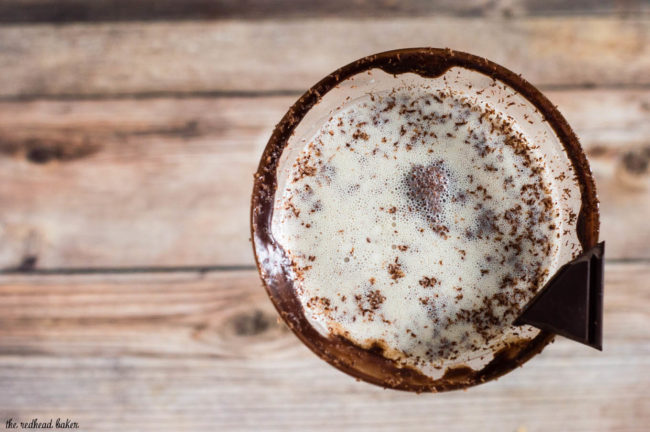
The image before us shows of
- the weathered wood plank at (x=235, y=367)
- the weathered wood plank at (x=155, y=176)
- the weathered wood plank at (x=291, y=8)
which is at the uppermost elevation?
the weathered wood plank at (x=291, y=8)

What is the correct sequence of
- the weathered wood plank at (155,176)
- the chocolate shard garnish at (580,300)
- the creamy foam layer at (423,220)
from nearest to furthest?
the chocolate shard garnish at (580,300), the creamy foam layer at (423,220), the weathered wood plank at (155,176)

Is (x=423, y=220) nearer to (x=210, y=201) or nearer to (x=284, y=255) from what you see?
(x=284, y=255)

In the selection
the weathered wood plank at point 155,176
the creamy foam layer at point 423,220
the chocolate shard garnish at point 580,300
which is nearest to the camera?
the chocolate shard garnish at point 580,300

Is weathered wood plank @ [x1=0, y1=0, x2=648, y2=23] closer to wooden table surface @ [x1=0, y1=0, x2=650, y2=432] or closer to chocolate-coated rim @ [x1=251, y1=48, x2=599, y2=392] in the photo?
wooden table surface @ [x1=0, y1=0, x2=650, y2=432]

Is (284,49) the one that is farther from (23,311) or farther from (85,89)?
(23,311)

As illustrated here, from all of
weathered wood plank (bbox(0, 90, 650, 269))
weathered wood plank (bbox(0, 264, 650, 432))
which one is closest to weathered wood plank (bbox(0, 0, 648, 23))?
Answer: weathered wood plank (bbox(0, 90, 650, 269))

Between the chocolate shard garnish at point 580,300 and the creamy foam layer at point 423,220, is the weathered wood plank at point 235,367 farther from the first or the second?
the chocolate shard garnish at point 580,300

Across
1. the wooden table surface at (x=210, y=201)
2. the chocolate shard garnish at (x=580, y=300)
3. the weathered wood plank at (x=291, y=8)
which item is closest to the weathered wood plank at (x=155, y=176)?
the wooden table surface at (x=210, y=201)

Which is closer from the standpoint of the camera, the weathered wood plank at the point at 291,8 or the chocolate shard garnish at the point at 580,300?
the chocolate shard garnish at the point at 580,300
